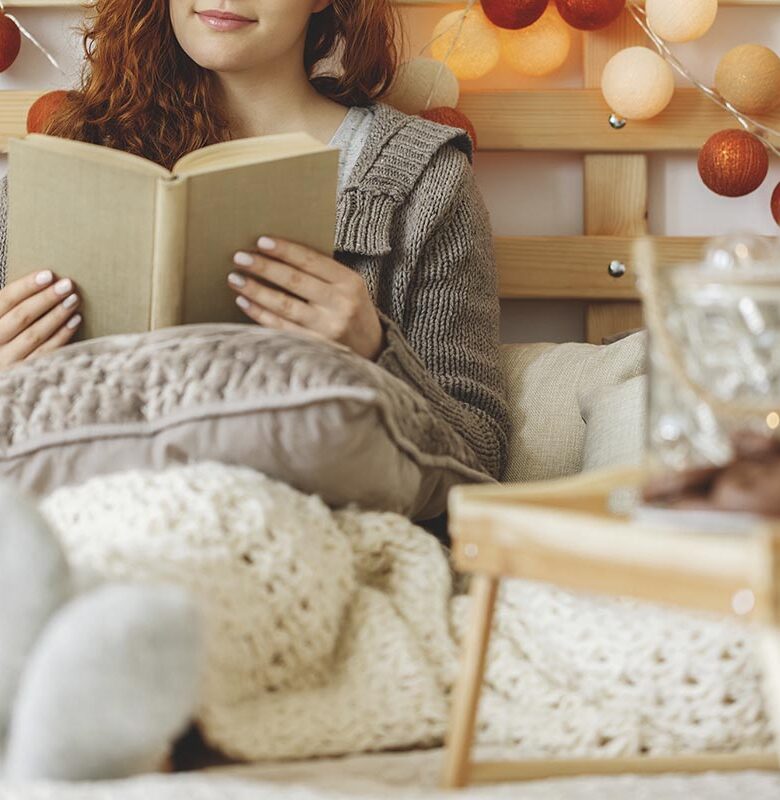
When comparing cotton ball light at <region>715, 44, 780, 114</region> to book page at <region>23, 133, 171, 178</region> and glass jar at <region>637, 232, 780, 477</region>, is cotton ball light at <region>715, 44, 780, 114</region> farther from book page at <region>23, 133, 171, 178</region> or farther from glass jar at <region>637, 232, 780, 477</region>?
glass jar at <region>637, 232, 780, 477</region>

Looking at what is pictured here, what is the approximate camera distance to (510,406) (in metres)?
1.50

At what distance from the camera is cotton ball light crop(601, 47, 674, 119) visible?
1.61 m

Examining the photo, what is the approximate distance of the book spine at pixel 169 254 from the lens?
108 cm

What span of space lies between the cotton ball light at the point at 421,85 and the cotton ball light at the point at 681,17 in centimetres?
28

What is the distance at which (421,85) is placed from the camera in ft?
5.52

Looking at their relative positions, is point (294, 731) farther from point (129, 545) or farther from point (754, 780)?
point (754, 780)

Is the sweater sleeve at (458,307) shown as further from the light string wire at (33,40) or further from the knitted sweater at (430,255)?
the light string wire at (33,40)

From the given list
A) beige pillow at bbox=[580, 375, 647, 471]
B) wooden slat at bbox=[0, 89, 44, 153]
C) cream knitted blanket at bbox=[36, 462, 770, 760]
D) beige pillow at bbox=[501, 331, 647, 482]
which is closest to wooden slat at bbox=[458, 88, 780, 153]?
beige pillow at bbox=[501, 331, 647, 482]

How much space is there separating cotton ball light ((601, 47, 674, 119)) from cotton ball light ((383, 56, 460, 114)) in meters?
0.21

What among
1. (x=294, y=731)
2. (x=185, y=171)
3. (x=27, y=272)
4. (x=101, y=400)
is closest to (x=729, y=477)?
(x=294, y=731)

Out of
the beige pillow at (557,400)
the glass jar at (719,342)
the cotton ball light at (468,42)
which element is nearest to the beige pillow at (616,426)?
the beige pillow at (557,400)

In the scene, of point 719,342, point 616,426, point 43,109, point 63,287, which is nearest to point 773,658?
point 719,342

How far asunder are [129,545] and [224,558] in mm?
64

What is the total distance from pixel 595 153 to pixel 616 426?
65 cm
